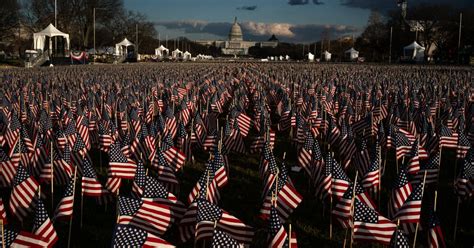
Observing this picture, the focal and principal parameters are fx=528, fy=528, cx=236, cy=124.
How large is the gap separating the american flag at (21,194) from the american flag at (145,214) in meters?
2.06

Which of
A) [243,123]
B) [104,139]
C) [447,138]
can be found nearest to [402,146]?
[447,138]

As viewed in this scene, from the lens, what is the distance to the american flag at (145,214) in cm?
605

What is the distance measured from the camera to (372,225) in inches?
241

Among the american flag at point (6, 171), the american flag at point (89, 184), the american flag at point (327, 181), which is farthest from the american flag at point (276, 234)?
the american flag at point (6, 171)

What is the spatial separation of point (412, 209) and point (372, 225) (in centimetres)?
82

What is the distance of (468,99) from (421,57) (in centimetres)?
6758

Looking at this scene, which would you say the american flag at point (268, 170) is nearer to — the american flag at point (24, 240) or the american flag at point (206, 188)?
the american flag at point (206, 188)

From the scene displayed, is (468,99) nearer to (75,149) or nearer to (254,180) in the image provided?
(254,180)

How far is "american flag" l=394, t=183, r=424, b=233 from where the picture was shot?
258 inches

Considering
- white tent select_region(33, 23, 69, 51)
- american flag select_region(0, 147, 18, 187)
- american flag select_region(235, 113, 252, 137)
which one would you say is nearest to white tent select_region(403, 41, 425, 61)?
white tent select_region(33, 23, 69, 51)

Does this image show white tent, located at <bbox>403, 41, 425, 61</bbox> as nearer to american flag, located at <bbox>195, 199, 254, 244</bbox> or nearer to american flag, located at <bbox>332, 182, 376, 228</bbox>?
american flag, located at <bbox>332, 182, 376, 228</bbox>

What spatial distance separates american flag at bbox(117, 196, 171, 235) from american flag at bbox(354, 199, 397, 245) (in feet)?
7.46

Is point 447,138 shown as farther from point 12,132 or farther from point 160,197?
point 12,132

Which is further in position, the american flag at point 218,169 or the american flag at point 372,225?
the american flag at point 218,169
